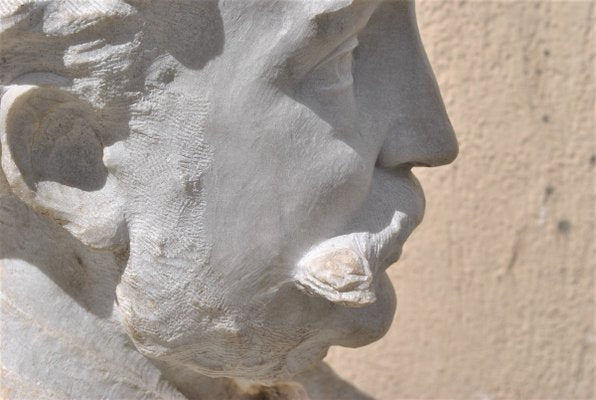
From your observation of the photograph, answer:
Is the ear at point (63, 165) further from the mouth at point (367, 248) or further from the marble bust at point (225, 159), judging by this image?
the mouth at point (367, 248)

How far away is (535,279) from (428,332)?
0.50ft

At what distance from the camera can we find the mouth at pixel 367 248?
2.26 ft

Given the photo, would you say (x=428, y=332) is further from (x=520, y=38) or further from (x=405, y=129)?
(x=405, y=129)

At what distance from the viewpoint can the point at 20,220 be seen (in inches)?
31.9

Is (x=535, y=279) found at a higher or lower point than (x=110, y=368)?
lower

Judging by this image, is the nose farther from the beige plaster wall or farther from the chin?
the beige plaster wall

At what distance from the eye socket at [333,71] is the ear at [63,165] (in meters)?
0.15

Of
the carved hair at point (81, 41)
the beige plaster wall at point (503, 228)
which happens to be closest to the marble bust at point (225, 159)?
the carved hair at point (81, 41)

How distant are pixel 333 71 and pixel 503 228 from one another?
1.95 feet

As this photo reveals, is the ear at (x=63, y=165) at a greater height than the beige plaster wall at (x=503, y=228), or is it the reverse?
the ear at (x=63, y=165)

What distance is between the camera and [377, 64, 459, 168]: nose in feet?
2.46

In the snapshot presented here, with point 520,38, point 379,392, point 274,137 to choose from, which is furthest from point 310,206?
point 379,392

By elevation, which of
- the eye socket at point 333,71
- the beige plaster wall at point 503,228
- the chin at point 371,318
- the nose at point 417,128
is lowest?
the beige plaster wall at point 503,228

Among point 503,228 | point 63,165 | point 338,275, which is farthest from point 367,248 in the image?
point 503,228
